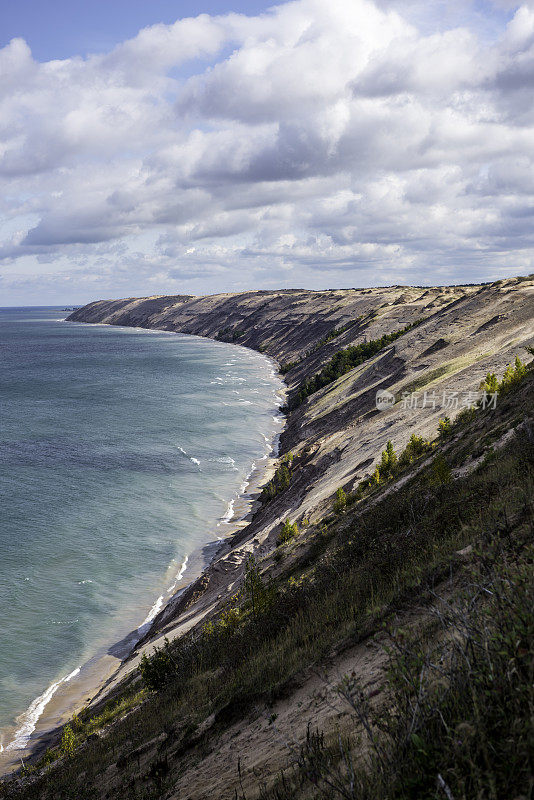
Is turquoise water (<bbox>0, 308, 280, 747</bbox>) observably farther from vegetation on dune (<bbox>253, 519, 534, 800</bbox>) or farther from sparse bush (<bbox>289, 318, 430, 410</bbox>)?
vegetation on dune (<bbox>253, 519, 534, 800</bbox>)

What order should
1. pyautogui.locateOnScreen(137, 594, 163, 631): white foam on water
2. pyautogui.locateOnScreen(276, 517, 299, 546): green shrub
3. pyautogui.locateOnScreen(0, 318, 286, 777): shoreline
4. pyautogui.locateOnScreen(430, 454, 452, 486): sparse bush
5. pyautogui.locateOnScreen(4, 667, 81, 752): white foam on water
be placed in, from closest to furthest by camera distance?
pyautogui.locateOnScreen(430, 454, 452, 486): sparse bush
pyautogui.locateOnScreen(0, 318, 286, 777): shoreline
pyautogui.locateOnScreen(4, 667, 81, 752): white foam on water
pyautogui.locateOnScreen(276, 517, 299, 546): green shrub
pyautogui.locateOnScreen(137, 594, 163, 631): white foam on water

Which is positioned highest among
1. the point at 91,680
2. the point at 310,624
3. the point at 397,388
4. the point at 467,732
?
the point at 467,732

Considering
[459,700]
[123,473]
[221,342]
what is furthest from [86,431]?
[221,342]

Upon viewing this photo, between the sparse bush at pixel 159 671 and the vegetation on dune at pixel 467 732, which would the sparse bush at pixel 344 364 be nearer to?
the sparse bush at pixel 159 671

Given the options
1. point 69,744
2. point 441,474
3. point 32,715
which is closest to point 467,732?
point 441,474

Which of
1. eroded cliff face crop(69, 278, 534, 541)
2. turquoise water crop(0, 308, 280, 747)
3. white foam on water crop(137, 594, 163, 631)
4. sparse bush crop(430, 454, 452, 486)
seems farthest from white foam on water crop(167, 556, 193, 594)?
sparse bush crop(430, 454, 452, 486)

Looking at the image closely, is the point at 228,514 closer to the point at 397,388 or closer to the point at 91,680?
the point at 91,680

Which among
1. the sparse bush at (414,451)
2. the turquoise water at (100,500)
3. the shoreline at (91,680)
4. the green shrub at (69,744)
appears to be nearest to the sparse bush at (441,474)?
the sparse bush at (414,451)
